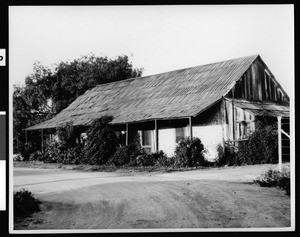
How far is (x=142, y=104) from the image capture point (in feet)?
68.5

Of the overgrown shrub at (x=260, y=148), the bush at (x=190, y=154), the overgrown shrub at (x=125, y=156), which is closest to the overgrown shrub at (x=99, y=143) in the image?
the overgrown shrub at (x=125, y=156)

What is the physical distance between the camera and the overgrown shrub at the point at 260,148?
1609 centimetres

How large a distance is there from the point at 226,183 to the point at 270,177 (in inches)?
49.4

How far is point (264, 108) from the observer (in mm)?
19266

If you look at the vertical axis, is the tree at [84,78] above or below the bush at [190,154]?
above

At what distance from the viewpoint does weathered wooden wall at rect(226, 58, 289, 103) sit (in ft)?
64.1

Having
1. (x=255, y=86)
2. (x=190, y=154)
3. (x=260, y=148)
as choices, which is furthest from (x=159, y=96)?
(x=260, y=148)

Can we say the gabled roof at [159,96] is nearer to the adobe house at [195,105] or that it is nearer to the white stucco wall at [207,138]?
the adobe house at [195,105]

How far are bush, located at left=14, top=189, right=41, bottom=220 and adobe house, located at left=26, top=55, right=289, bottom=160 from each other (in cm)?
867

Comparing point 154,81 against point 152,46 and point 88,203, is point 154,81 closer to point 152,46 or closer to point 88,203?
point 152,46

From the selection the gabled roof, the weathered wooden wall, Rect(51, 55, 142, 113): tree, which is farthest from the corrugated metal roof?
Rect(51, 55, 142, 113): tree

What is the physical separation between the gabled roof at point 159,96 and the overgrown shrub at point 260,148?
2453 millimetres

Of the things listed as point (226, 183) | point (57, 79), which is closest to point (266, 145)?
point (226, 183)

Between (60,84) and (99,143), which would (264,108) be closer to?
(99,143)
